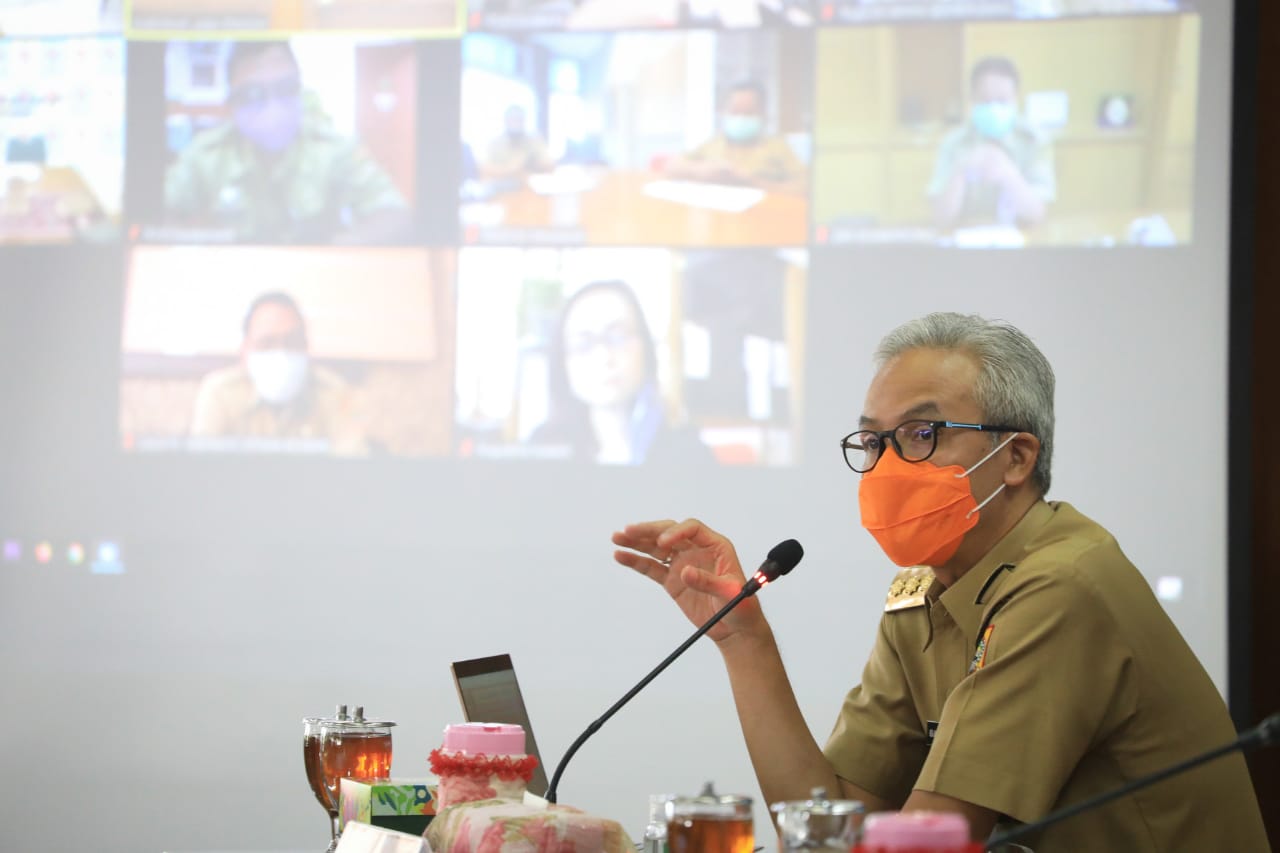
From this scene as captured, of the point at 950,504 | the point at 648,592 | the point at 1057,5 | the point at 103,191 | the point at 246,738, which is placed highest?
the point at 1057,5

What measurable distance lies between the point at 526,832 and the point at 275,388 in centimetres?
297

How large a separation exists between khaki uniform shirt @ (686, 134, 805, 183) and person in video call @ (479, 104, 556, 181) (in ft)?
1.69

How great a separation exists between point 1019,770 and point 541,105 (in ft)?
9.13

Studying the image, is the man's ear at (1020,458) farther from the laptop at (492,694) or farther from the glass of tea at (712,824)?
the glass of tea at (712,824)

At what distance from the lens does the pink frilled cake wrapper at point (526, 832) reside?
4.04ft

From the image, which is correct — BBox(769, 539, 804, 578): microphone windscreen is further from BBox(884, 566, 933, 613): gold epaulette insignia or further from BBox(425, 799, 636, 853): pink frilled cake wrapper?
BBox(425, 799, 636, 853): pink frilled cake wrapper

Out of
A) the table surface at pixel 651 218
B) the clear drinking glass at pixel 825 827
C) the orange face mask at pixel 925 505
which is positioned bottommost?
the clear drinking glass at pixel 825 827

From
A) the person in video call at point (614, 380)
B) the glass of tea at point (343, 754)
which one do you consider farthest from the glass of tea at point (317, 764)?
the person in video call at point (614, 380)

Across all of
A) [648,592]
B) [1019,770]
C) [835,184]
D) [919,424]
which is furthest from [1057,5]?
[1019,770]

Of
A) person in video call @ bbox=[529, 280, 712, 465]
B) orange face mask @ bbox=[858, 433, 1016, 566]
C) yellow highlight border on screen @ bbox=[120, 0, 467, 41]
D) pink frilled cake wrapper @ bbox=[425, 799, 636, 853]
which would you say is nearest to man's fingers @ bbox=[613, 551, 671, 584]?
orange face mask @ bbox=[858, 433, 1016, 566]

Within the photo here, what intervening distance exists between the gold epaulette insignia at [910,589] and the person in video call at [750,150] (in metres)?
1.86

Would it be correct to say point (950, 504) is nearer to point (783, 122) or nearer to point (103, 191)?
point (783, 122)

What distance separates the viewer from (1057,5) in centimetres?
391

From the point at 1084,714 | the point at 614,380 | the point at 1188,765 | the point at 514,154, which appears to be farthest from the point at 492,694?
the point at 514,154
